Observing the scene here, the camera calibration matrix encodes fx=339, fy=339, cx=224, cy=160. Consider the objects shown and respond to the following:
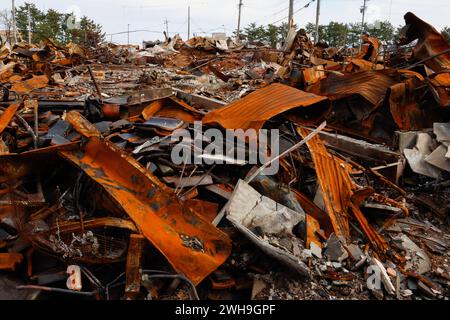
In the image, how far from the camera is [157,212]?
112 inches

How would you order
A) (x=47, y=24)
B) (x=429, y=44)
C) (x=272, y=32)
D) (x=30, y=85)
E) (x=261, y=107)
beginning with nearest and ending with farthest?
(x=261, y=107) < (x=429, y=44) < (x=30, y=85) < (x=47, y=24) < (x=272, y=32)

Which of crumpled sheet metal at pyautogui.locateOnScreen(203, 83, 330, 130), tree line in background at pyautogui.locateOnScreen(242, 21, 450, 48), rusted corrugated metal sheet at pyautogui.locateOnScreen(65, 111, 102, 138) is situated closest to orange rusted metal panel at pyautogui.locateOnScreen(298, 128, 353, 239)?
crumpled sheet metal at pyautogui.locateOnScreen(203, 83, 330, 130)

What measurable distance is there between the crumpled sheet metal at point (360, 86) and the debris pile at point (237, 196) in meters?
0.02

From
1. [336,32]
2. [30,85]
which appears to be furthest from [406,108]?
[336,32]

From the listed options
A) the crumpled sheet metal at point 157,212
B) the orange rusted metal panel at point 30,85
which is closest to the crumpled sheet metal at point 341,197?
the crumpled sheet metal at point 157,212

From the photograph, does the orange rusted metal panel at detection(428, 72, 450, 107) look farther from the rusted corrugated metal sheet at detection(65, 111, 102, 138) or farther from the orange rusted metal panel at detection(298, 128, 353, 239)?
the rusted corrugated metal sheet at detection(65, 111, 102, 138)

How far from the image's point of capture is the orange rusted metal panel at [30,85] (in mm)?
7875

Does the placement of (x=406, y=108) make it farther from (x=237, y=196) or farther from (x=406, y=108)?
(x=237, y=196)

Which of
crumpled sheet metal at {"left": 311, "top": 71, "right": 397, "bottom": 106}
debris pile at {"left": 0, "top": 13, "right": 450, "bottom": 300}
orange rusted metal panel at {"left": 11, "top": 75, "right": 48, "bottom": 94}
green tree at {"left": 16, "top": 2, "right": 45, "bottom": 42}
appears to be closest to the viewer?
debris pile at {"left": 0, "top": 13, "right": 450, "bottom": 300}

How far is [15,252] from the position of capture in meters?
2.79

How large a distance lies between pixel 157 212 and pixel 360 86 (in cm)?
369

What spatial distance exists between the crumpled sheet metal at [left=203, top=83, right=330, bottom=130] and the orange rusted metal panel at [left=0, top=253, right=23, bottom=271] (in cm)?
244

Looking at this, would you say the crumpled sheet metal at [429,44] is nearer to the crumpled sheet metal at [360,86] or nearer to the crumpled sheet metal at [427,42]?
the crumpled sheet metal at [427,42]

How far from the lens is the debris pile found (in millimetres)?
2596
